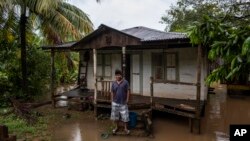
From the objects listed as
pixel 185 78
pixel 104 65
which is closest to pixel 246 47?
pixel 185 78

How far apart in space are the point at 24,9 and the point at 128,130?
291 inches

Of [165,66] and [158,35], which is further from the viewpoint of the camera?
[165,66]

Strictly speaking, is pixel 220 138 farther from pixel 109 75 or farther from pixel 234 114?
pixel 109 75

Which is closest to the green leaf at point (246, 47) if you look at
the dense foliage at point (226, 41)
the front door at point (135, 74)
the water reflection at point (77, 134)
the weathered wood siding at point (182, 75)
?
the dense foliage at point (226, 41)

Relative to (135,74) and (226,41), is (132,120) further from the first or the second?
(226,41)

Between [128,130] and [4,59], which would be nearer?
[128,130]

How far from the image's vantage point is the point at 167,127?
1028cm

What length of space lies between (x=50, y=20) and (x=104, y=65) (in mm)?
3273

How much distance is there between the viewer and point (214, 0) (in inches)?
840

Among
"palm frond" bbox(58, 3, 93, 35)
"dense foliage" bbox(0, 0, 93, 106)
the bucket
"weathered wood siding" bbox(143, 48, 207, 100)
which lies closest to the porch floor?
"weathered wood siding" bbox(143, 48, 207, 100)

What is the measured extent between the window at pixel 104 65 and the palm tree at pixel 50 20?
1.53 metres

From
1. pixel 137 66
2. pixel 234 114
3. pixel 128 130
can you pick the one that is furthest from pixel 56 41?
pixel 234 114

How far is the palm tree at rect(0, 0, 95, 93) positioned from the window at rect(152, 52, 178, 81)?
156 inches

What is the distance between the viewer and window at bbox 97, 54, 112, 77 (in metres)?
14.9
